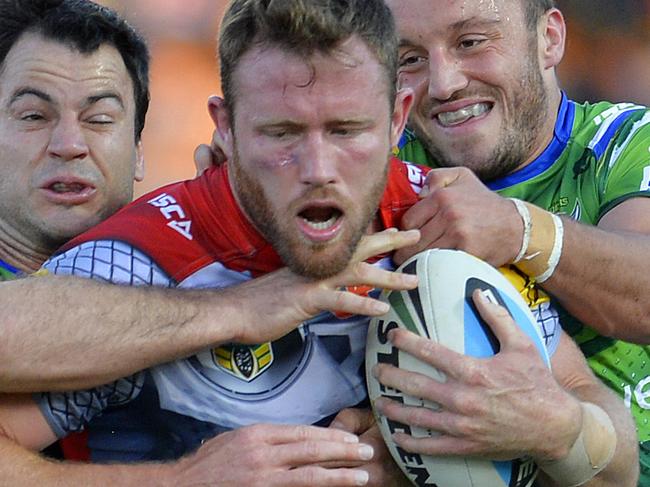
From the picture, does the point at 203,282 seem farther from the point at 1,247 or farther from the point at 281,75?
the point at 1,247

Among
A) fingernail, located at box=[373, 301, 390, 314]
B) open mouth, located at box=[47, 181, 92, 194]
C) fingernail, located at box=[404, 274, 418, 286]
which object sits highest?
open mouth, located at box=[47, 181, 92, 194]

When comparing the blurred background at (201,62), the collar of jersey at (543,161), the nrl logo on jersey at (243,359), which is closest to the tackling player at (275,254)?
the nrl logo on jersey at (243,359)

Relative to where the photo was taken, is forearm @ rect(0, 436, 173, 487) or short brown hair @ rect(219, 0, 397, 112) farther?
short brown hair @ rect(219, 0, 397, 112)

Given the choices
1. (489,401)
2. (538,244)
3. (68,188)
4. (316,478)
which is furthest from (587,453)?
(68,188)

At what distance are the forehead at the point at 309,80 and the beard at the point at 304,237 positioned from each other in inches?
8.0

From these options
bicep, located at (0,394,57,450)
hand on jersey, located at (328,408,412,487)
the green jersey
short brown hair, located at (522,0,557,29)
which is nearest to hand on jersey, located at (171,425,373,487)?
hand on jersey, located at (328,408,412,487)

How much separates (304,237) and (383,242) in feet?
0.79

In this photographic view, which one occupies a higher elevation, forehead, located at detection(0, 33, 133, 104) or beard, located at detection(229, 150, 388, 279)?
forehead, located at detection(0, 33, 133, 104)

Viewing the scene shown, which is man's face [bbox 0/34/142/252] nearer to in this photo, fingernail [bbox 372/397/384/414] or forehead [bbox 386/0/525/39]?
forehead [bbox 386/0/525/39]

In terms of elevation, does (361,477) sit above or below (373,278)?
below

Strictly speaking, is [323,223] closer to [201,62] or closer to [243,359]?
[243,359]

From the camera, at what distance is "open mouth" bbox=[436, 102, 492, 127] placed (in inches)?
147

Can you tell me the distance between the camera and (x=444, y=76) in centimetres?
363

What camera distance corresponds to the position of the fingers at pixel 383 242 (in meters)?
2.74
